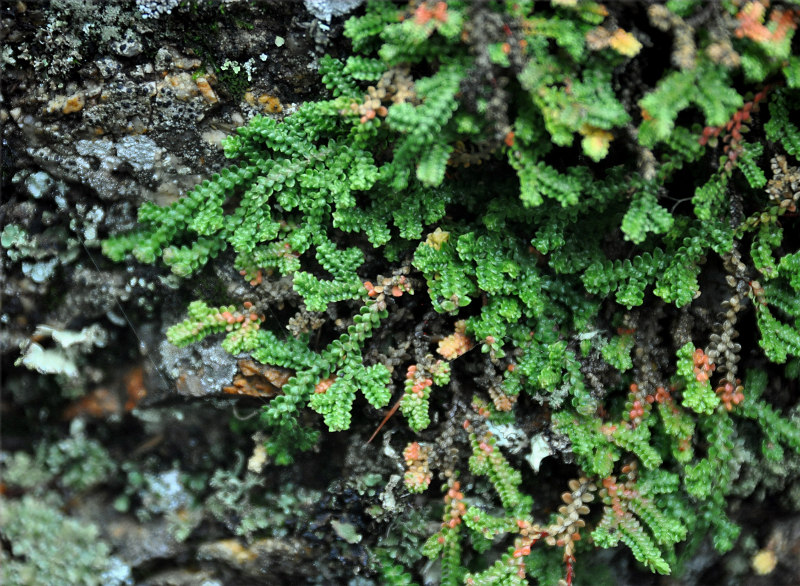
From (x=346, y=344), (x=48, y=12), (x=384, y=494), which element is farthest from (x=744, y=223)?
(x=48, y=12)

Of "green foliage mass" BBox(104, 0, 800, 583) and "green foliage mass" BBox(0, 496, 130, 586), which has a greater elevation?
"green foliage mass" BBox(104, 0, 800, 583)

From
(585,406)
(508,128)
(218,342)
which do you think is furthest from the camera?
(218,342)

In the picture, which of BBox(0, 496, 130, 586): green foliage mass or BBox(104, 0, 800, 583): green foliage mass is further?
BBox(0, 496, 130, 586): green foliage mass

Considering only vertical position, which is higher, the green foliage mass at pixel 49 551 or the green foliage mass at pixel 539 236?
the green foliage mass at pixel 539 236

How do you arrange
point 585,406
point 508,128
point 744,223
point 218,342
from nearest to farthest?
point 508,128, point 744,223, point 585,406, point 218,342

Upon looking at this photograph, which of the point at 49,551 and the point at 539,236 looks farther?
the point at 49,551

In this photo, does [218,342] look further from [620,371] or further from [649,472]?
[649,472]

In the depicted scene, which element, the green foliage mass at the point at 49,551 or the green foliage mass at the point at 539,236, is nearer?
the green foliage mass at the point at 539,236

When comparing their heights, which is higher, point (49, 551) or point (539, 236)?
point (539, 236)
